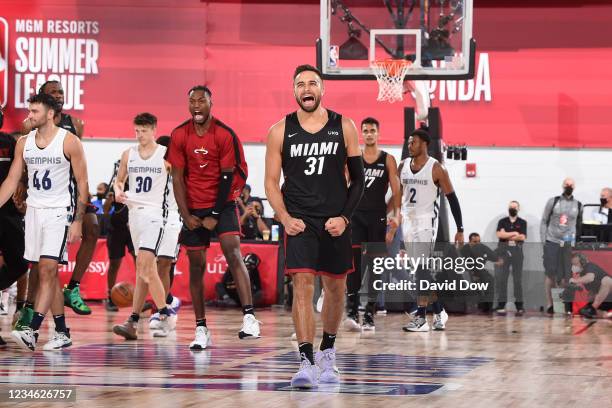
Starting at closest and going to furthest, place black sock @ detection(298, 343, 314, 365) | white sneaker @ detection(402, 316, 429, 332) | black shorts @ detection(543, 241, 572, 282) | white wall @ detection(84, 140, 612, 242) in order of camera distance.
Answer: black sock @ detection(298, 343, 314, 365) → white sneaker @ detection(402, 316, 429, 332) → black shorts @ detection(543, 241, 572, 282) → white wall @ detection(84, 140, 612, 242)

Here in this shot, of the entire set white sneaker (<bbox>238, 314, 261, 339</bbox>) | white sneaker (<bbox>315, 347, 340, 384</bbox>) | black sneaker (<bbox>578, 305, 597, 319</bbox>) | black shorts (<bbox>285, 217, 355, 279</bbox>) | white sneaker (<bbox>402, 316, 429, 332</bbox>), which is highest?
black shorts (<bbox>285, 217, 355, 279</bbox>)

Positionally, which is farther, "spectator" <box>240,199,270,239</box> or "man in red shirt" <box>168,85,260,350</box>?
"spectator" <box>240,199,270,239</box>

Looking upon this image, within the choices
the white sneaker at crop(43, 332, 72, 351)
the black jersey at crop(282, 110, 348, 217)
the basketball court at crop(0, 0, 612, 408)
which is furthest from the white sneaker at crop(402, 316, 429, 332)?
the black jersey at crop(282, 110, 348, 217)

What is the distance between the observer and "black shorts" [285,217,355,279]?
7082mm

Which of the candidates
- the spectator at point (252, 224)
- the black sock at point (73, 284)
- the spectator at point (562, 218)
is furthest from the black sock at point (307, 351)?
the spectator at point (562, 218)

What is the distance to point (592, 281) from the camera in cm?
1564

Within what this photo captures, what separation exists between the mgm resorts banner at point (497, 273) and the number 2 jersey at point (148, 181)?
4552 millimetres

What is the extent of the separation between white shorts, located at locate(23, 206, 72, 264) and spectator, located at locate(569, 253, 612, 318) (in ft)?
29.0

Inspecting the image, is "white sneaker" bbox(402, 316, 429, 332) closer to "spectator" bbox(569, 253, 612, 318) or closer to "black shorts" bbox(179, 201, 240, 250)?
"black shorts" bbox(179, 201, 240, 250)

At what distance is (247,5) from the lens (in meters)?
21.2

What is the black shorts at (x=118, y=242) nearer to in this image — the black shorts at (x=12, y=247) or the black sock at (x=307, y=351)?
the black shorts at (x=12, y=247)

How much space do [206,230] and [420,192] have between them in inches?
149

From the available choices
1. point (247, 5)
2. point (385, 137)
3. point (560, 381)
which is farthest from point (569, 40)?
point (560, 381)

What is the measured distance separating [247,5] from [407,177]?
372 inches
